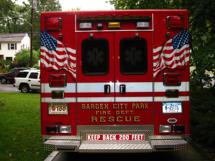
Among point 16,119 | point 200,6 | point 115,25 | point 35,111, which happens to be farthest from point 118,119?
point 35,111

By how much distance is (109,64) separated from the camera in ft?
31.7

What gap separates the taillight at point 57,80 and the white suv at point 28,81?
30066mm

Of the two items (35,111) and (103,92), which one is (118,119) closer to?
(103,92)

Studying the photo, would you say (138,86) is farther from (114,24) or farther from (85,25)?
(85,25)

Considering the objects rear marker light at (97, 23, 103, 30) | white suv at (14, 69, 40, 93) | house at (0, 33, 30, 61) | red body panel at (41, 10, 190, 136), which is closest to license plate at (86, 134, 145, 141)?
red body panel at (41, 10, 190, 136)

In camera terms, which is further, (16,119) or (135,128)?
(16,119)

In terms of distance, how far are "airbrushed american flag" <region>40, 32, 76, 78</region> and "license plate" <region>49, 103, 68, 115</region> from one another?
579mm

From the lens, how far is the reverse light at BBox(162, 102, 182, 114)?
959 cm

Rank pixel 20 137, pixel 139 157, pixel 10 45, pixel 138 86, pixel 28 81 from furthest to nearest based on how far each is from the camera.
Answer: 1. pixel 10 45
2. pixel 28 81
3. pixel 20 137
4. pixel 139 157
5. pixel 138 86

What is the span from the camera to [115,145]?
948cm

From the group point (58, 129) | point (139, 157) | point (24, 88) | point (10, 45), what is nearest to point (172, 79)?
point (58, 129)

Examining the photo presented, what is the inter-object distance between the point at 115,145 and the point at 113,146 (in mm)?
66

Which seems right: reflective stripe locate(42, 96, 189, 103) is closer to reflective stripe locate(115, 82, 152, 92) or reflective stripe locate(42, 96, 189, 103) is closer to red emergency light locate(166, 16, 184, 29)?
reflective stripe locate(115, 82, 152, 92)

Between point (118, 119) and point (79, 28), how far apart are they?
1.76 meters
